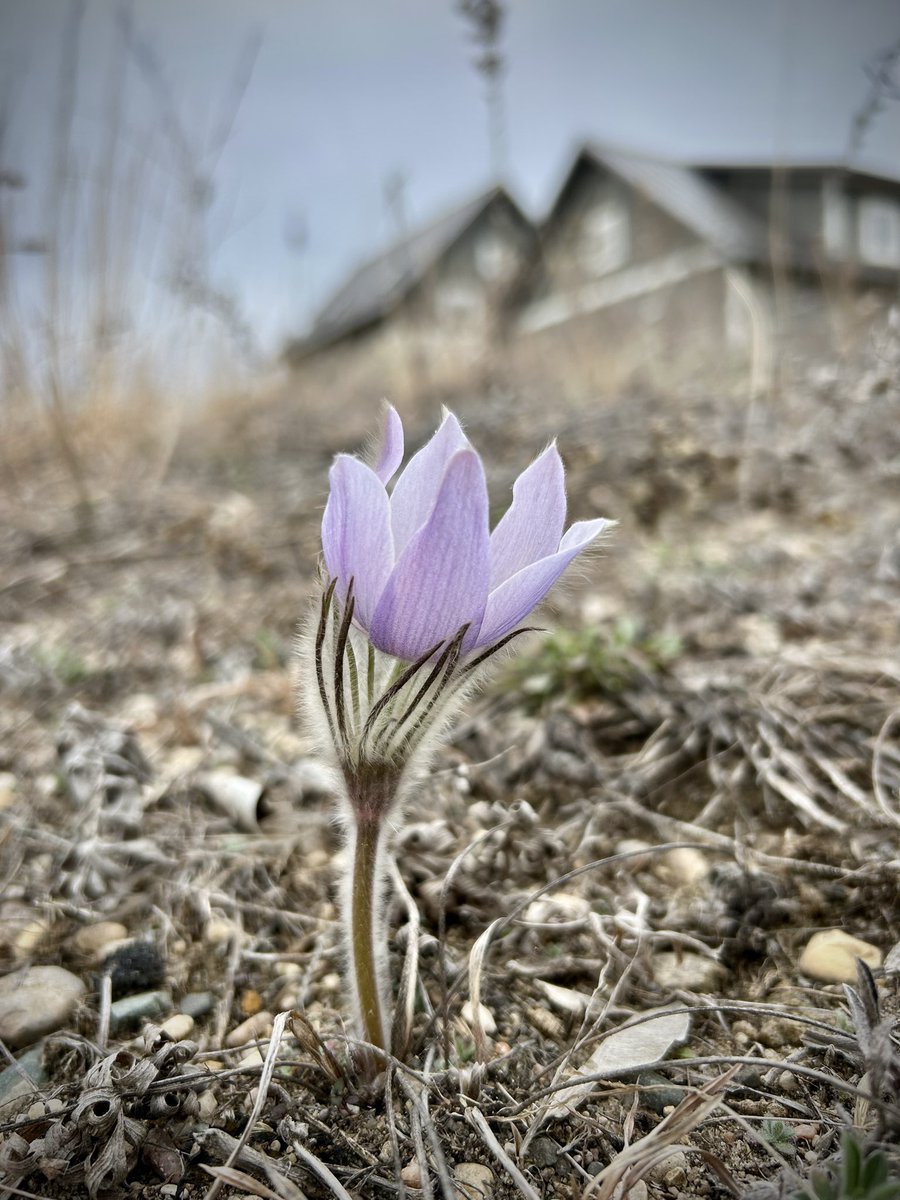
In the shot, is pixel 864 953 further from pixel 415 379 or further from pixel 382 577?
pixel 415 379

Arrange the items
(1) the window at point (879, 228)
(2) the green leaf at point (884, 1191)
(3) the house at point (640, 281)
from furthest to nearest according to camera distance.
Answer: (1) the window at point (879, 228), (3) the house at point (640, 281), (2) the green leaf at point (884, 1191)

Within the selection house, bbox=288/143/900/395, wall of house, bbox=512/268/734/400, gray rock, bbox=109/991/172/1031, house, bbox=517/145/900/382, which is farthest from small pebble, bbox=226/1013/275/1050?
wall of house, bbox=512/268/734/400

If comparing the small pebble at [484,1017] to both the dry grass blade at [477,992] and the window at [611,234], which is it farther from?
the window at [611,234]

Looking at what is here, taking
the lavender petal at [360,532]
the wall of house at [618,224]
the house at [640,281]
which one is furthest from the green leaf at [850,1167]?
the wall of house at [618,224]

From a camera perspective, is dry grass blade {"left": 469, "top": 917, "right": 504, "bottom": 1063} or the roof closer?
dry grass blade {"left": 469, "top": 917, "right": 504, "bottom": 1063}

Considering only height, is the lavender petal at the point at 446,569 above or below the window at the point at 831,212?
below

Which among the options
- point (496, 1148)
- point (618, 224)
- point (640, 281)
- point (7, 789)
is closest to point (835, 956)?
point (496, 1148)

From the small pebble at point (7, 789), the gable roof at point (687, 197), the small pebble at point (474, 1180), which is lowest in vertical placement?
the small pebble at point (7, 789)

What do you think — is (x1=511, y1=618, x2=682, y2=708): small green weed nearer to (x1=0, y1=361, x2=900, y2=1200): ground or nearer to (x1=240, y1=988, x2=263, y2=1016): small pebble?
(x1=0, y1=361, x2=900, y2=1200): ground
